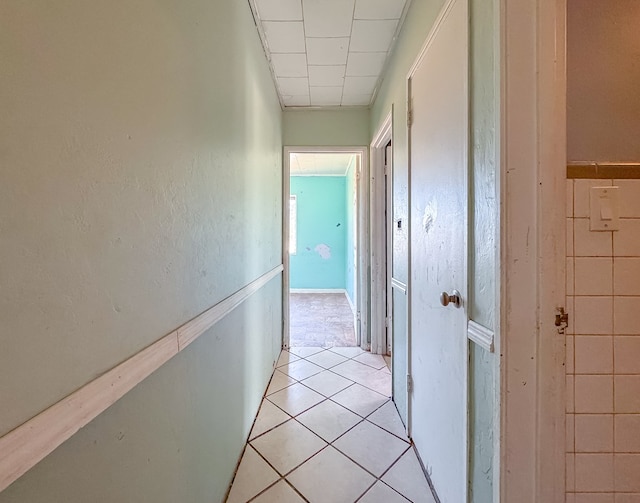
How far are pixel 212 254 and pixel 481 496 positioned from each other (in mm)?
1252

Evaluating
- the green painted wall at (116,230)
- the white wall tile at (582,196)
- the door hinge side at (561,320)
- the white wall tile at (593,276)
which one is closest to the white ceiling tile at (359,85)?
the green painted wall at (116,230)

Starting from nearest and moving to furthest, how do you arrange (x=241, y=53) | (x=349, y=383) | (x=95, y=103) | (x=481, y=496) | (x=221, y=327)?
(x=95, y=103) → (x=481, y=496) → (x=221, y=327) → (x=241, y=53) → (x=349, y=383)

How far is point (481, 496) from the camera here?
0.94m

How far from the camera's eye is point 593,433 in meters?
0.84

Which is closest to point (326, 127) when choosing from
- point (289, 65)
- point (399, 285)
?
point (289, 65)

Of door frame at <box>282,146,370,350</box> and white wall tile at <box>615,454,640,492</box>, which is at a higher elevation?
door frame at <box>282,146,370,350</box>

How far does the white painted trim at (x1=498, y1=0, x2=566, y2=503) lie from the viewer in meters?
0.80

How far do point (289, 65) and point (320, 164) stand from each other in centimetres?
307

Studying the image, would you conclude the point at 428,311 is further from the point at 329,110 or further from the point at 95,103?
the point at 329,110

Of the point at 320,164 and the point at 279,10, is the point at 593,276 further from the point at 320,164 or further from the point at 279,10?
the point at 320,164

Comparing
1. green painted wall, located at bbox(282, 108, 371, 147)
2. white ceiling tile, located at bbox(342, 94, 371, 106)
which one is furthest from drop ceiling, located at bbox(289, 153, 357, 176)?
white ceiling tile, located at bbox(342, 94, 371, 106)

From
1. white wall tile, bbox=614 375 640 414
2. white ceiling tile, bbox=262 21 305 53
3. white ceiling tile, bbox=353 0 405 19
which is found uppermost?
white ceiling tile, bbox=262 21 305 53

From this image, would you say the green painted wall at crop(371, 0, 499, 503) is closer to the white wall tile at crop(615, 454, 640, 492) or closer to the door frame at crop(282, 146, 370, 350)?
the white wall tile at crop(615, 454, 640, 492)

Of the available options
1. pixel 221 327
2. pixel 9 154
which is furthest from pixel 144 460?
pixel 9 154
